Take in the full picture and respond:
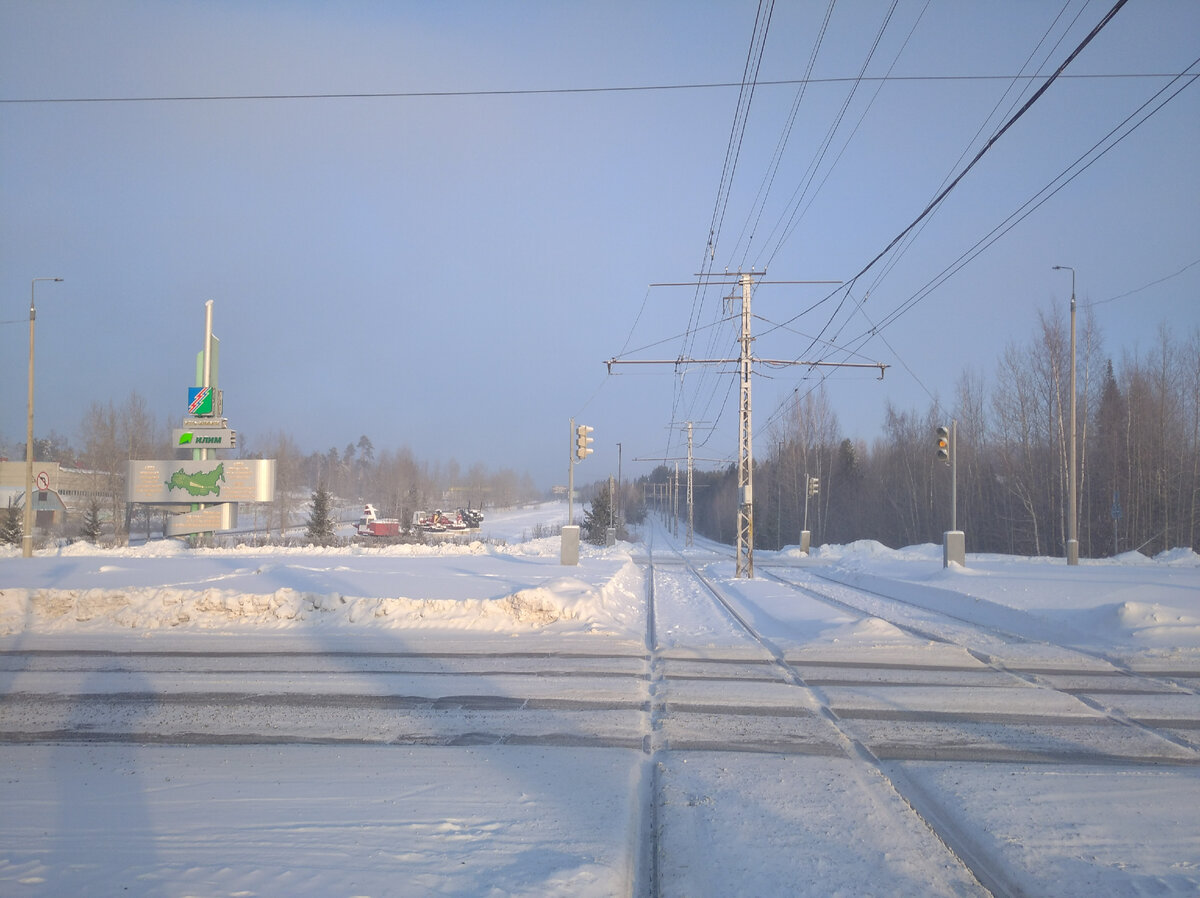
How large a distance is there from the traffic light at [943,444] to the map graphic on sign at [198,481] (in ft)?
93.0

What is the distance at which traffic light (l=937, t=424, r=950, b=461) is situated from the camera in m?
24.1

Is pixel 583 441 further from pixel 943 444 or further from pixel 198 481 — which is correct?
pixel 198 481

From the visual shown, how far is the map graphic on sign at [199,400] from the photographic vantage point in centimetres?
3147

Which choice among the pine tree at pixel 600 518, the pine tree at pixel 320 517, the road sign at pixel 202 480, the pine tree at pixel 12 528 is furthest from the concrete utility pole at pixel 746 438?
the pine tree at pixel 12 528

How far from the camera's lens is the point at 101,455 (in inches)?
2169

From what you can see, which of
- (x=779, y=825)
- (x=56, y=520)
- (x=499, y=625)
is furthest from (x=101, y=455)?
(x=779, y=825)

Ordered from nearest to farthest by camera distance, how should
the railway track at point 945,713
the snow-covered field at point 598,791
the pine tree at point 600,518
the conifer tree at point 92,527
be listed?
the snow-covered field at point 598,791 → the railway track at point 945,713 → the conifer tree at point 92,527 → the pine tree at point 600,518

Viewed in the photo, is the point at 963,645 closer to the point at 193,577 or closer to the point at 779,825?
the point at 779,825

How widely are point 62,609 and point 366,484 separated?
122 meters

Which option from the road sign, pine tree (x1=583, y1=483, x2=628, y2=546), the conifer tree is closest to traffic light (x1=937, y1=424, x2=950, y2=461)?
the road sign

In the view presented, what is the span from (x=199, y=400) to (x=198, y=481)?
385cm

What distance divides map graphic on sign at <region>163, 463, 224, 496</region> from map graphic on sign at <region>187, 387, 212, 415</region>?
2.64m

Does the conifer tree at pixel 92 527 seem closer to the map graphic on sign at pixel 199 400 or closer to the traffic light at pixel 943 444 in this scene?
the map graphic on sign at pixel 199 400

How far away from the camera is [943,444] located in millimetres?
24297
